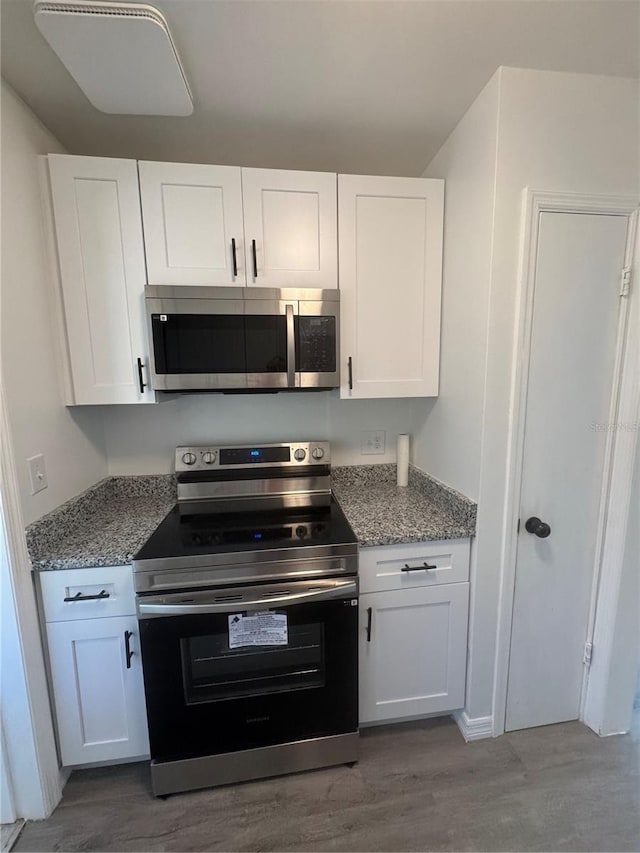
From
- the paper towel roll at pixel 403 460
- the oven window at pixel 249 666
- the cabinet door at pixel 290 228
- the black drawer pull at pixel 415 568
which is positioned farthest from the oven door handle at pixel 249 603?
the cabinet door at pixel 290 228

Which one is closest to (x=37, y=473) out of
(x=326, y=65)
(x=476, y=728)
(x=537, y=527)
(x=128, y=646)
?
(x=128, y=646)

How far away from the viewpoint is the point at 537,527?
138 centimetres

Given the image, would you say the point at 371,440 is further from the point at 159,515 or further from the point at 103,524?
the point at 103,524

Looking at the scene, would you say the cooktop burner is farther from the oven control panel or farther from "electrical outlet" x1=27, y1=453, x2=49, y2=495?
"electrical outlet" x1=27, y1=453, x2=49, y2=495

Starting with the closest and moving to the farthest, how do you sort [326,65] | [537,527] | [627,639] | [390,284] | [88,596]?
[326,65]
[88,596]
[537,527]
[627,639]
[390,284]

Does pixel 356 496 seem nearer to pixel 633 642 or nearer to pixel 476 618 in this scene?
pixel 476 618

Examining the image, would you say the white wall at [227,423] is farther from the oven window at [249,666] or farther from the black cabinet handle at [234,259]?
the oven window at [249,666]

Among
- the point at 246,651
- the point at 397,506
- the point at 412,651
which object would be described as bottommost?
the point at 412,651

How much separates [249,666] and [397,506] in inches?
35.1

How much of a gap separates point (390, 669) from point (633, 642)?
103 centimetres

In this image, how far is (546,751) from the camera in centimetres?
146

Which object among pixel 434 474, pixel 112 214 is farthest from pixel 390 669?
pixel 112 214

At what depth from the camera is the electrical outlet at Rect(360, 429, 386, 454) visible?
6.61 feet

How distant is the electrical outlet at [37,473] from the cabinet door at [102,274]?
0.30m
